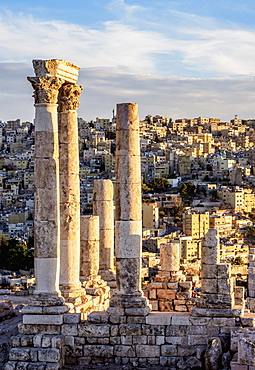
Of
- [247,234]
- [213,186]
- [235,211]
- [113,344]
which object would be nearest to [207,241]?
[113,344]

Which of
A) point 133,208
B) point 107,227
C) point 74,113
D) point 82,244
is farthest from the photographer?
point 107,227

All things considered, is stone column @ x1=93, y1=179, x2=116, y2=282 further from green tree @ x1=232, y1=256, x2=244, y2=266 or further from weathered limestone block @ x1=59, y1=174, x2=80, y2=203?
green tree @ x1=232, y1=256, x2=244, y2=266

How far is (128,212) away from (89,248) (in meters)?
4.86

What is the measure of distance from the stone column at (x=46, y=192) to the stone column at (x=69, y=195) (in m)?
1.46

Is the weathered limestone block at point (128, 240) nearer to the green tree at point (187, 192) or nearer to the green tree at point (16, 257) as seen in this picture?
the green tree at point (16, 257)

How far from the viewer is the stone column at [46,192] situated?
20719mm

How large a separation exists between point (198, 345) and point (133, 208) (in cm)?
367

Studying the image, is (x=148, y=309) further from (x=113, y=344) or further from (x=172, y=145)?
(x=172, y=145)

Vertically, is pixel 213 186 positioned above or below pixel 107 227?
above

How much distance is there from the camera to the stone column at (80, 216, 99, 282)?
25545mm

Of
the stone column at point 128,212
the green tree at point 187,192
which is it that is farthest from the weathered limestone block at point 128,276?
the green tree at point 187,192

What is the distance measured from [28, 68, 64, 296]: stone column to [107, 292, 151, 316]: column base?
142 centimetres

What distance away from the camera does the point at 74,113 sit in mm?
23000

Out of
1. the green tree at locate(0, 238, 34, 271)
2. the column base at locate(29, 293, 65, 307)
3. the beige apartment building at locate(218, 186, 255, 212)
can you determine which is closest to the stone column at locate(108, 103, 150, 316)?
the column base at locate(29, 293, 65, 307)
